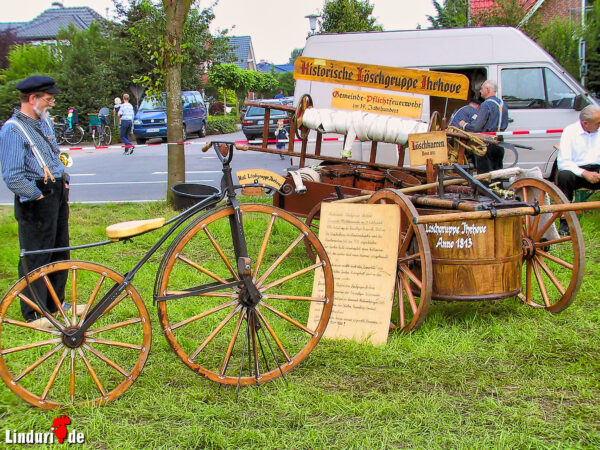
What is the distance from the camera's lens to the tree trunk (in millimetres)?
8469

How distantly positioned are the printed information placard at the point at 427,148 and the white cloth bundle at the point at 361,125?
2.21 ft

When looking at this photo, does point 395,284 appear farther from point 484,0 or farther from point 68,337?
point 484,0

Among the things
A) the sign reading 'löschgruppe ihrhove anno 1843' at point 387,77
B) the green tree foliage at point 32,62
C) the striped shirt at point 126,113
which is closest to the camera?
the sign reading 'löschgruppe ihrhove anno 1843' at point 387,77

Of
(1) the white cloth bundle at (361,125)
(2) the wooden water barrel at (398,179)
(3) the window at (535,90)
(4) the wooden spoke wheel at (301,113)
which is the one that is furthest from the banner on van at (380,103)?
(3) the window at (535,90)

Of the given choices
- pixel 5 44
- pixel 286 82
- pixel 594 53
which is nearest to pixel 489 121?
pixel 594 53

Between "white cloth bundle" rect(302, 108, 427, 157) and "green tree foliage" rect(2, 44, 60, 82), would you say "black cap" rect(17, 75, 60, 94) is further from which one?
"green tree foliage" rect(2, 44, 60, 82)

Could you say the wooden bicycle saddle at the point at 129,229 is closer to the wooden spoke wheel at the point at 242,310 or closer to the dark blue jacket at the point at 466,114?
the wooden spoke wheel at the point at 242,310

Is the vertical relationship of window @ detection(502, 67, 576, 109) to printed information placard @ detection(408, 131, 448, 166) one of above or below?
above

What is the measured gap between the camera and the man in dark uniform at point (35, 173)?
13.8ft

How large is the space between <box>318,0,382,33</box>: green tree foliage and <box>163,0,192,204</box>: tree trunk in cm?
1746

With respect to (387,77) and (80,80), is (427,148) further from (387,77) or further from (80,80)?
(80,80)

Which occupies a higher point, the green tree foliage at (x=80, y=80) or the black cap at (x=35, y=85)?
the green tree foliage at (x=80, y=80)

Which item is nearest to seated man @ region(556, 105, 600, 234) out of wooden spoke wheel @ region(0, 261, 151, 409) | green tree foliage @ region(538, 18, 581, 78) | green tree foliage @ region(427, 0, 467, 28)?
wooden spoke wheel @ region(0, 261, 151, 409)

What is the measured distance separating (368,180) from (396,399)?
2691 millimetres
